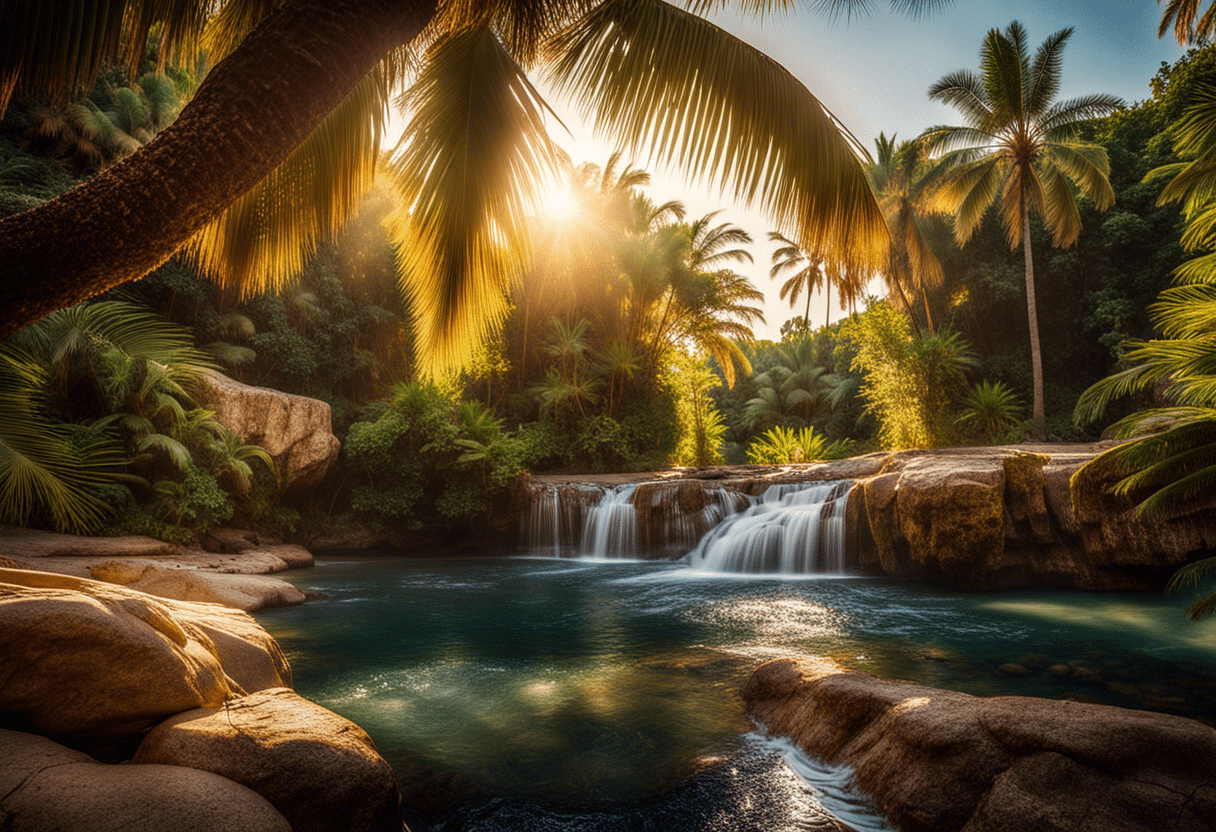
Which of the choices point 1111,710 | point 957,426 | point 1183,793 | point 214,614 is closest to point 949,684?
point 1111,710

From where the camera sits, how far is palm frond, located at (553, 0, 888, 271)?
10.8ft

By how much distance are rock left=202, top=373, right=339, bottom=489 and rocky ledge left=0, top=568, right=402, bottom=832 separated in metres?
11.3

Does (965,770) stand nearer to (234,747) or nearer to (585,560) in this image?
(234,747)

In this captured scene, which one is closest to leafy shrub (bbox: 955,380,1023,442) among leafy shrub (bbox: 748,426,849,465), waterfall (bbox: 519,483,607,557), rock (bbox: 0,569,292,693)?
leafy shrub (bbox: 748,426,849,465)

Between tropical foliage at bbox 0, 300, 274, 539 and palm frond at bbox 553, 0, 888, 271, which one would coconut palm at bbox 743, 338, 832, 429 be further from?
palm frond at bbox 553, 0, 888, 271

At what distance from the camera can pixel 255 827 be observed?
1775mm

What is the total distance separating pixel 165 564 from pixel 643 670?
693cm

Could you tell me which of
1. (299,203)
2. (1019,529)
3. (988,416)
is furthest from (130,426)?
(988,416)

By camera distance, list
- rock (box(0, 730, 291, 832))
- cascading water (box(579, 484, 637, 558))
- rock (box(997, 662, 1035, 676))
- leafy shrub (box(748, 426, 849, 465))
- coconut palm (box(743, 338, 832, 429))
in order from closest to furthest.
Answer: rock (box(0, 730, 291, 832)) → rock (box(997, 662, 1035, 676)) → cascading water (box(579, 484, 637, 558)) → leafy shrub (box(748, 426, 849, 465)) → coconut palm (box(743, 338, 832, 429))

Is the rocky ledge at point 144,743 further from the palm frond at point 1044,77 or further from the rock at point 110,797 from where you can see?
the palm frond at point 1044,77

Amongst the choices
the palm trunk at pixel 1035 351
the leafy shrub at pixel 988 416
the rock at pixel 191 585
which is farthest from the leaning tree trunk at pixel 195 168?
the palm trunk at pixel 1035 351

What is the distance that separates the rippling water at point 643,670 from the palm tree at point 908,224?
19935 millimetres

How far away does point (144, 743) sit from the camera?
6.91 feet

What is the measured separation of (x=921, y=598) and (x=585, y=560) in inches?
286
